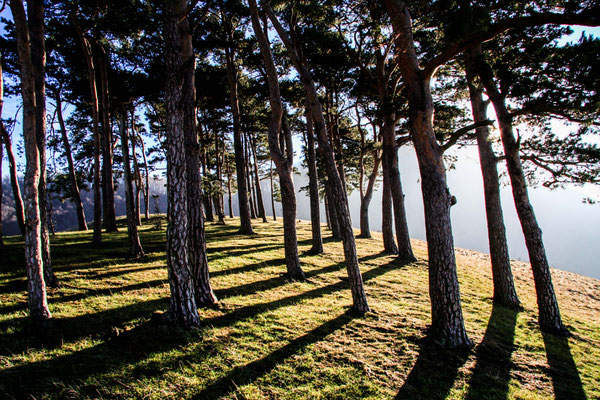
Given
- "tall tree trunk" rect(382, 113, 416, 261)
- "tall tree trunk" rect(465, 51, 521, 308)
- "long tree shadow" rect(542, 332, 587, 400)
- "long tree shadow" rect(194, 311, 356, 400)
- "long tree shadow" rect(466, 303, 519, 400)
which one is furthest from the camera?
"tall tree trunk" rect(382, 113, 416, 261)

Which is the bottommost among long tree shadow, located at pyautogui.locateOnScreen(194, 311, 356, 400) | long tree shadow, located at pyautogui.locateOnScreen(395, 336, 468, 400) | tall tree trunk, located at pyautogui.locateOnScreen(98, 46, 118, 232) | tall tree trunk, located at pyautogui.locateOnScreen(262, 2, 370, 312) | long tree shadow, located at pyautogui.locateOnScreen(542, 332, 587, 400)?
long tree shadow, located at pyautogui.locateOnScreen(542, 332, 587, 400)

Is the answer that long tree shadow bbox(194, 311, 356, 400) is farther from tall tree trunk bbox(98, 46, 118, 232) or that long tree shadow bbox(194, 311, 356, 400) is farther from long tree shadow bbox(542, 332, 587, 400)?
tall tree trunk bbox(98, 46, 118, 232)

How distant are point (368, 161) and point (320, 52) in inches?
356

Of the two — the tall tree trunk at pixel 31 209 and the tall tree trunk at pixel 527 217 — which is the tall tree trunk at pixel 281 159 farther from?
the tall tree trunk at pixel 527 217

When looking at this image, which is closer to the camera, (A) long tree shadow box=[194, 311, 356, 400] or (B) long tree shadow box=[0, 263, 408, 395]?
(B) long tree shadow box=[0, 263, 408, 395]

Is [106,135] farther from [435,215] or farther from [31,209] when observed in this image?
[435,215]

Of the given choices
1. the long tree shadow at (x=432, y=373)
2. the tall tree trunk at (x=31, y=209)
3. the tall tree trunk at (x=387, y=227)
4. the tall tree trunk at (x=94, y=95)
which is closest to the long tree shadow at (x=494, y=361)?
the long tree shadow at (x=432, y=373)

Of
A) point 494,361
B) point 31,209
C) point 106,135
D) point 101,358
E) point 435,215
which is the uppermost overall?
point 106,135

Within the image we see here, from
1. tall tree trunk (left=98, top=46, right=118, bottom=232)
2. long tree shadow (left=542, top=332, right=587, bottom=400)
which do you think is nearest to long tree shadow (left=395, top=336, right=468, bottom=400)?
long tree shadow (left=542, top=332, right=587, bottom=400)

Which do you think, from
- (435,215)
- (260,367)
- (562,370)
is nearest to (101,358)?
(260,367)

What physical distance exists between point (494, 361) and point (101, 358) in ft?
20.9

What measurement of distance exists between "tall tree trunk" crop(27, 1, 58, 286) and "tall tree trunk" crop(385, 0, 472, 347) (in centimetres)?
792

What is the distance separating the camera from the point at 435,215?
489 centimetres

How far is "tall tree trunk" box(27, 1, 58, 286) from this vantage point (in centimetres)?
568
